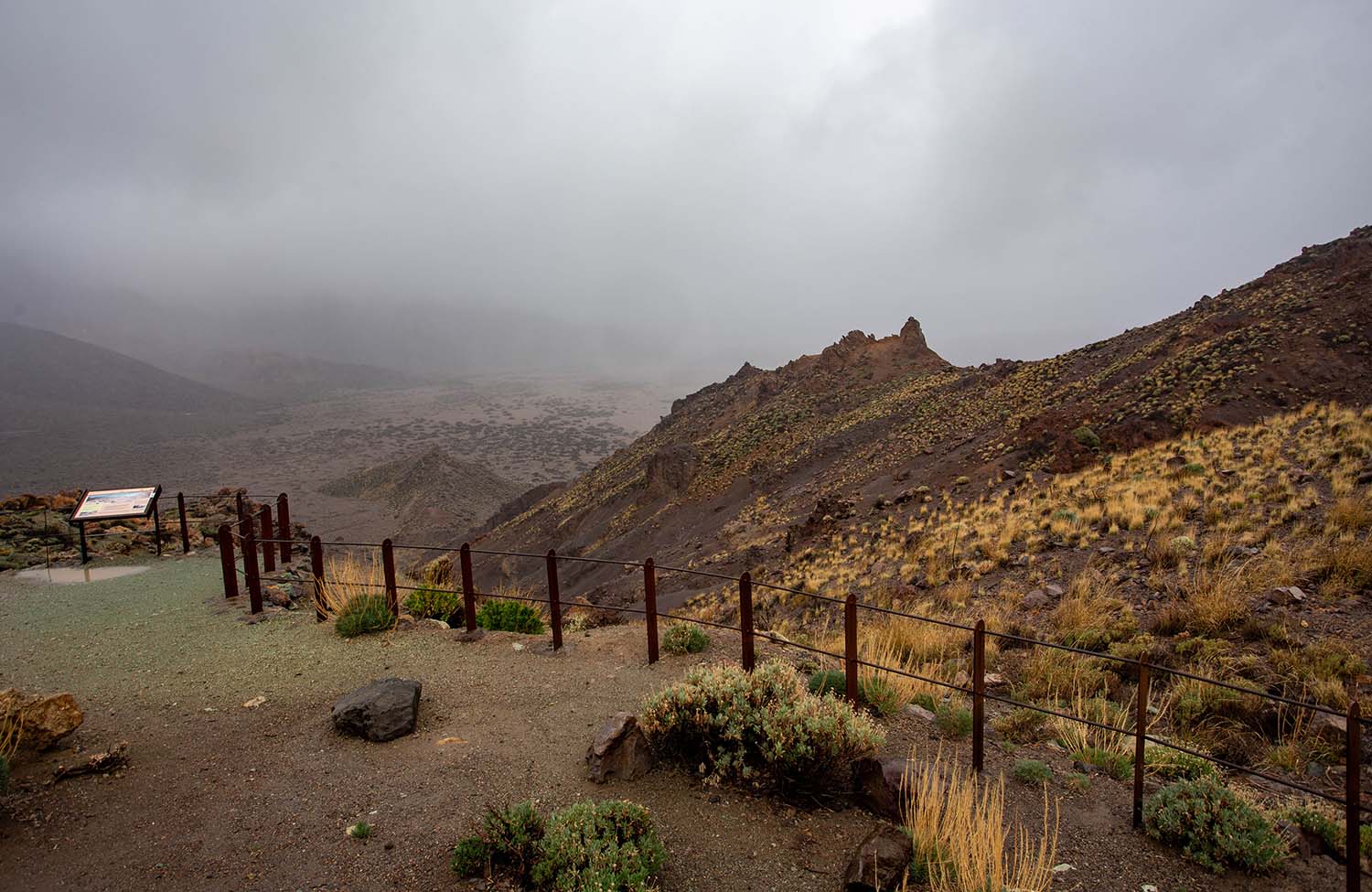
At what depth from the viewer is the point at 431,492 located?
181ft

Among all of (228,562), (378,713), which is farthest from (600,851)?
(228,562)

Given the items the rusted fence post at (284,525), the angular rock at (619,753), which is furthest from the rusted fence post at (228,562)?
the angular rock at (619,753)

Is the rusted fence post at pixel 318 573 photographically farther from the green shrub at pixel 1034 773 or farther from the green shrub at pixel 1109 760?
the green shrub at pixel 1109 760

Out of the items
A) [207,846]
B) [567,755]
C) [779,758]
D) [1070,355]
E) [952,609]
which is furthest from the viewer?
[1070,355]

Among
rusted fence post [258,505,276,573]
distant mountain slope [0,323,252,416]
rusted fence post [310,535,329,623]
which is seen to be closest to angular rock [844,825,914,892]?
rusted fence post [310,535,329,623]

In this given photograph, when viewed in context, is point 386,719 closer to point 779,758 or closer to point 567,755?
point 567,755

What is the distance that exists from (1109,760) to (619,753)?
4.21 metres

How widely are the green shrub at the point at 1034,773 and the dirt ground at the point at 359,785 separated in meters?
0.13

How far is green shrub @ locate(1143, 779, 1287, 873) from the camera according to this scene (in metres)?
4.43

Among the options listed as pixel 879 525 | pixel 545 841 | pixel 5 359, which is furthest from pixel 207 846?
pixel 5 359

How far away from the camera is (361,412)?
12594cm

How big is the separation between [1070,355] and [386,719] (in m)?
38.0

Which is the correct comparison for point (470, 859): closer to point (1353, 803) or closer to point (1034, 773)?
point (1034, 773)

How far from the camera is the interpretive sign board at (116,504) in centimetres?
1269
